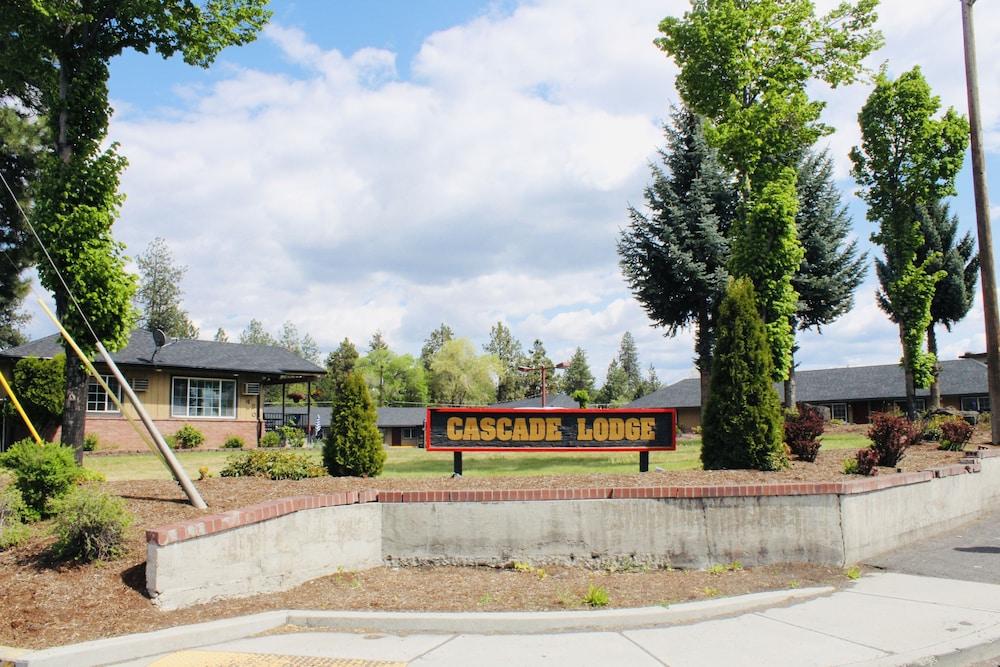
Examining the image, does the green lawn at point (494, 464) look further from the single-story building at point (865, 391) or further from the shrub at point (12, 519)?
the single-story building at point (865, 391)

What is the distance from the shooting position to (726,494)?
8695 millimetres

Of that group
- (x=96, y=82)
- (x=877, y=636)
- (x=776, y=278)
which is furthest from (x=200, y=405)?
(x=877, y=636)

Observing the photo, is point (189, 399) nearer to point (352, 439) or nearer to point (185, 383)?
point (185, 383)

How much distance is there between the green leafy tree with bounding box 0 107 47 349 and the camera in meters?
25.0

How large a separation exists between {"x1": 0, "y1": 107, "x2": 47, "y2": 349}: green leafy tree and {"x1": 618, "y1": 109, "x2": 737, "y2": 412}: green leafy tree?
2229cm

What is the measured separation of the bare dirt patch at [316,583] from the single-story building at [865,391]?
Result: 3078 centimetres

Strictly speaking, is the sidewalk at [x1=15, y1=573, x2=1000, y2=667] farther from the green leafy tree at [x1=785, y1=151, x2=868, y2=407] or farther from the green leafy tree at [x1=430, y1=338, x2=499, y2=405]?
the green leafy tree at [x1=430, y1=338, x2=499, y2=405]

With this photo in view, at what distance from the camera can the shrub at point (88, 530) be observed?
6.81 metres

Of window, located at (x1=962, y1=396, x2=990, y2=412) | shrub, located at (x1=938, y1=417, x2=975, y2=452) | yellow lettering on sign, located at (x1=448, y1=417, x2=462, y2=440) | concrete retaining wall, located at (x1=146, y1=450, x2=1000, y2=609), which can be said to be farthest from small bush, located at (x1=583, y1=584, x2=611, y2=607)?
window, located at (x1=962, y1=396, x2=990, y2=412)

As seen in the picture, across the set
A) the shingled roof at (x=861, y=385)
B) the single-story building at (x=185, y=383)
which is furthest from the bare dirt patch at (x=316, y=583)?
the shingled roof at (x=861, y=385)

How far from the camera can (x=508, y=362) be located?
9731 centimetres

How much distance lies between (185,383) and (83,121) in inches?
775

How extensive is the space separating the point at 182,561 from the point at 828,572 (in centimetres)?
696

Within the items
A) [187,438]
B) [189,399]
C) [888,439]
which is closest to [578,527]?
[888,439]
